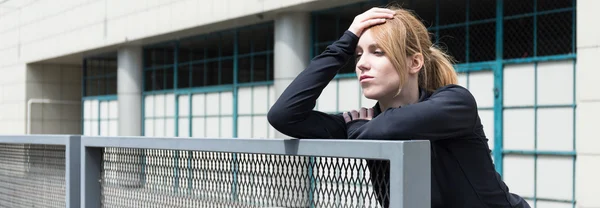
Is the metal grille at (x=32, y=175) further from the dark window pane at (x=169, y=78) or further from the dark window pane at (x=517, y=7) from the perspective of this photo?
the dark window pane at (x=169, y=78)

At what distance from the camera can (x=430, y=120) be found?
6.54ft

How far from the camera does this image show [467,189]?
2.09 meters

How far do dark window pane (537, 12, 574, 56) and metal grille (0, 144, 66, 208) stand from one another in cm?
696

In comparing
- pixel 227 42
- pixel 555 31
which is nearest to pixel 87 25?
pixel 227 42

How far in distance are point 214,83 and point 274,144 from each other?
15233 mm

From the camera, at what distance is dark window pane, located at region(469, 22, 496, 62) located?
10141mm

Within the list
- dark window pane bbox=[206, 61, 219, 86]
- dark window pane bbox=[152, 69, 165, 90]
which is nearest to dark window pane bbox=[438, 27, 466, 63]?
dark window pane bbox=[206, 61, 219, 86]

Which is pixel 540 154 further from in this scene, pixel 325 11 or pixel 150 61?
pixel 150 61

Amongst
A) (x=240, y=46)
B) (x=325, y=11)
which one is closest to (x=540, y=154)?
(x=325, y=11)

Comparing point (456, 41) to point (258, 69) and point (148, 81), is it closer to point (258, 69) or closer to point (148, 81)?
point (258, 69)

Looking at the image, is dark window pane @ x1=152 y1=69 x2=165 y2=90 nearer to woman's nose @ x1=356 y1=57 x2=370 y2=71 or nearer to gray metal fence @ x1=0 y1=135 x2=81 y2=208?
gray metal fence @ x1=0 y1=135 x2=81 y2=208

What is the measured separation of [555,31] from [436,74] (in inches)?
298

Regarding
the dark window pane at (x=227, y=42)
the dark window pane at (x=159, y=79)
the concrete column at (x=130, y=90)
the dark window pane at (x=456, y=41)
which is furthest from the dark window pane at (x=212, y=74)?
the dark window pane at (x=456, y=41)

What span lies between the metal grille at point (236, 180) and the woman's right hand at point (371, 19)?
424 millimetres
